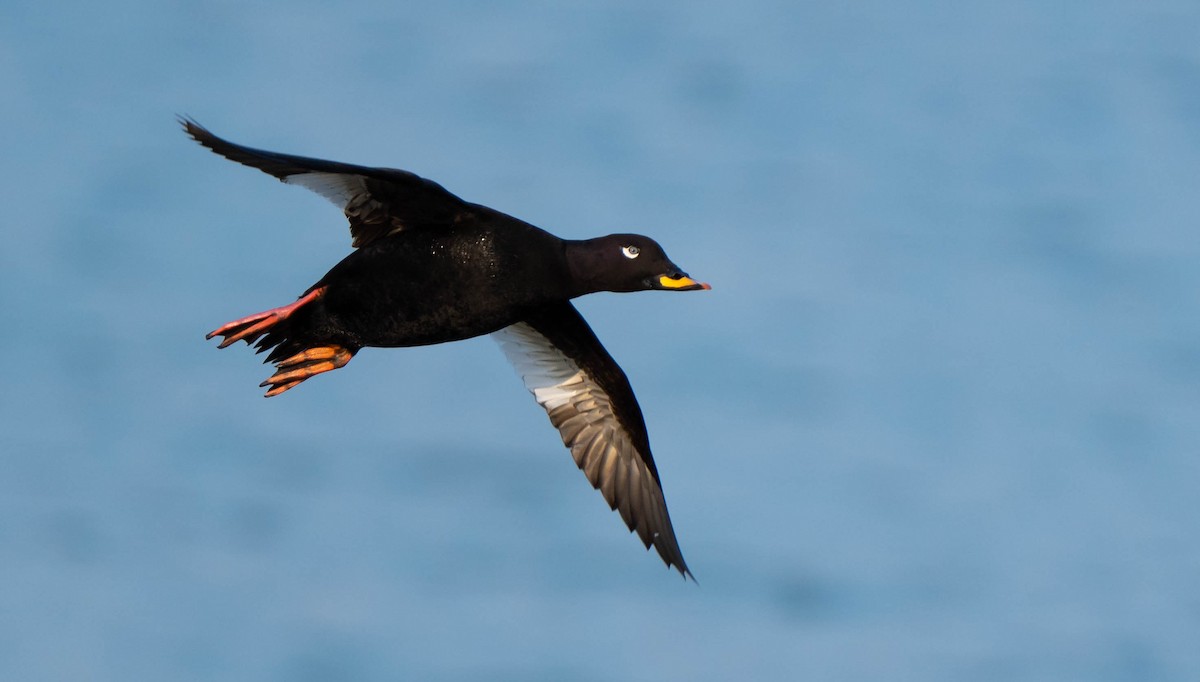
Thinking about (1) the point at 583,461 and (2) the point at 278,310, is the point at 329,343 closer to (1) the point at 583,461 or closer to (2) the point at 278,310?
(2) the point at 278,310

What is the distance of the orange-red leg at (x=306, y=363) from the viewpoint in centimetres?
1097

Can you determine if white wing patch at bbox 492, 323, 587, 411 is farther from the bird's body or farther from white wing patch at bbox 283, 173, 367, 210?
white wing patch at bbox 283, 173, 367, 210

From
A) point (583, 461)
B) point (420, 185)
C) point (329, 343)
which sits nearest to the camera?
point (420, 185)

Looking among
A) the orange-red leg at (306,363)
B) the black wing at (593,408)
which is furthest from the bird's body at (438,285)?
the black wing at (593,408)

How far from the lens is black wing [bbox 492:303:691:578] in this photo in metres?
12.6

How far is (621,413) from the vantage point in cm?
1277

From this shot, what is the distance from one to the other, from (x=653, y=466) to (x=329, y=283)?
10.1 feet

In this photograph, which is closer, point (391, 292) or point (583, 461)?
point (391, 292)

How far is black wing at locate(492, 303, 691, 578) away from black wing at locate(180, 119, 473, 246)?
6.51 ft

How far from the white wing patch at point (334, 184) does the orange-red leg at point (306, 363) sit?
902mm

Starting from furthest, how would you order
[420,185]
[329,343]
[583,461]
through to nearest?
[583,461], [329,343], [420,185]

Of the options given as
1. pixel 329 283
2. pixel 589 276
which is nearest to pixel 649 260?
pixel 589 276

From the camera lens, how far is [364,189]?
34.6ft

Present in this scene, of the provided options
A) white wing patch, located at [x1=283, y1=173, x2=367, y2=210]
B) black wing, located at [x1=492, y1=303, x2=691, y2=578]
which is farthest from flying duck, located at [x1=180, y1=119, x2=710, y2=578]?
black wing, located at [x1=492, y1=303, x2=691, y2=578]
